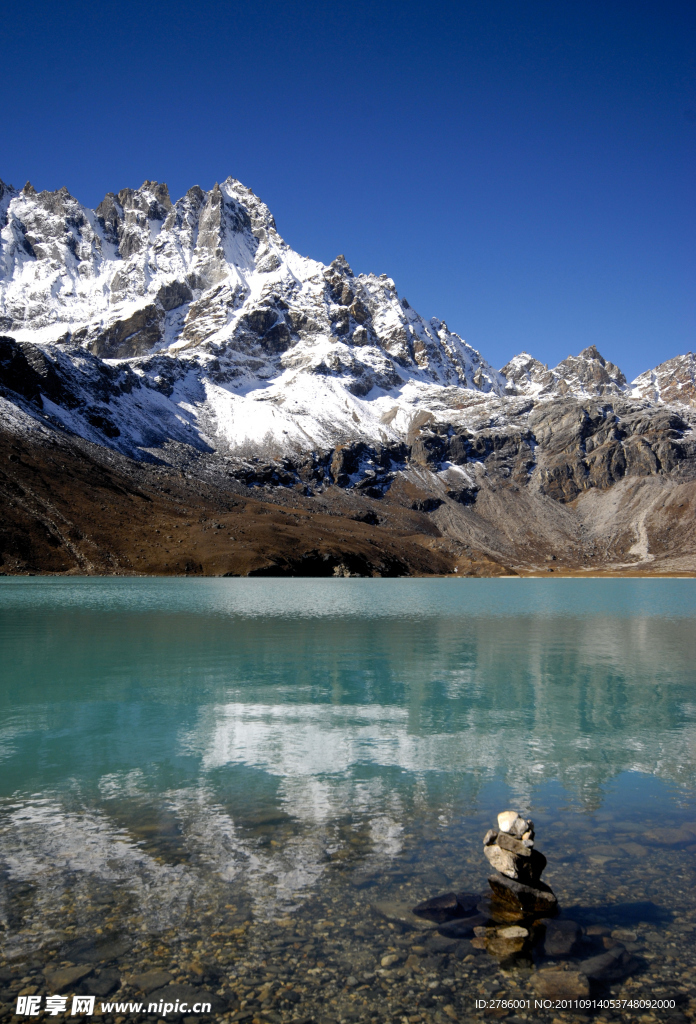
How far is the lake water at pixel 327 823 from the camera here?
9.82 meters

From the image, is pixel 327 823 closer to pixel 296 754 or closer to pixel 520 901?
pixel 520 901

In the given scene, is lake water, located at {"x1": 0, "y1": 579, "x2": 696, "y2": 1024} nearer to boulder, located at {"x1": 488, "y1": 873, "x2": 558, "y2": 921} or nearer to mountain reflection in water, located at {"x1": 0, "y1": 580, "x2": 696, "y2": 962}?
mountain reflection in water, located at {"x1": 0, "y1": 580, "x2": 696, "y2": 962}

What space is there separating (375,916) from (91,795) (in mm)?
9088

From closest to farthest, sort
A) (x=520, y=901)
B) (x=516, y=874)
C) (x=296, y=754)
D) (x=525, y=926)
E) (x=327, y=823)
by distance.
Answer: (x=525, y=926) < (x=520, y=901) < (x=516, y=874) < (x=327, y=823) < (x=296, y=754)

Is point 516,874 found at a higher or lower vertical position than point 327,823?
higher

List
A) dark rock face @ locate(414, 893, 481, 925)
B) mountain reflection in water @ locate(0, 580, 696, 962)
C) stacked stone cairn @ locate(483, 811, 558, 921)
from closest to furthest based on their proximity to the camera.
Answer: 1. dark rock face @ locate(414, 893, 481, 925)
2. stacked stone cairn @ locate(483, 811, 558, 921)
3. mountain reflection in water @ locate(0, 580, 696, 962)

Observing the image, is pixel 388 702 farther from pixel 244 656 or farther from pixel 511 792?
pixel 244 656

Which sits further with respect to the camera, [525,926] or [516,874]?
[516,874]

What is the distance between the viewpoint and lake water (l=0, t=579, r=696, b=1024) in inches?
387

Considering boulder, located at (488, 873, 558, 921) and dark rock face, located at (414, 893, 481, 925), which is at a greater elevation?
boulder, located at (488, 873, 558, 921)

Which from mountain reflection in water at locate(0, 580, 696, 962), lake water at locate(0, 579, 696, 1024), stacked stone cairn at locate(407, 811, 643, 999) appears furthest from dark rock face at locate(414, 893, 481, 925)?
mountain reflection in water at locate(0, 580, 696, 962)

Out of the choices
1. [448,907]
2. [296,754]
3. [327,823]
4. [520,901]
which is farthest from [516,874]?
[296,754]

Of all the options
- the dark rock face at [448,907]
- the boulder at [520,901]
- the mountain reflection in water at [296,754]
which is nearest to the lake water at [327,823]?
the mountain reflection in water at [296,754]

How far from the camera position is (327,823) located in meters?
15.4
